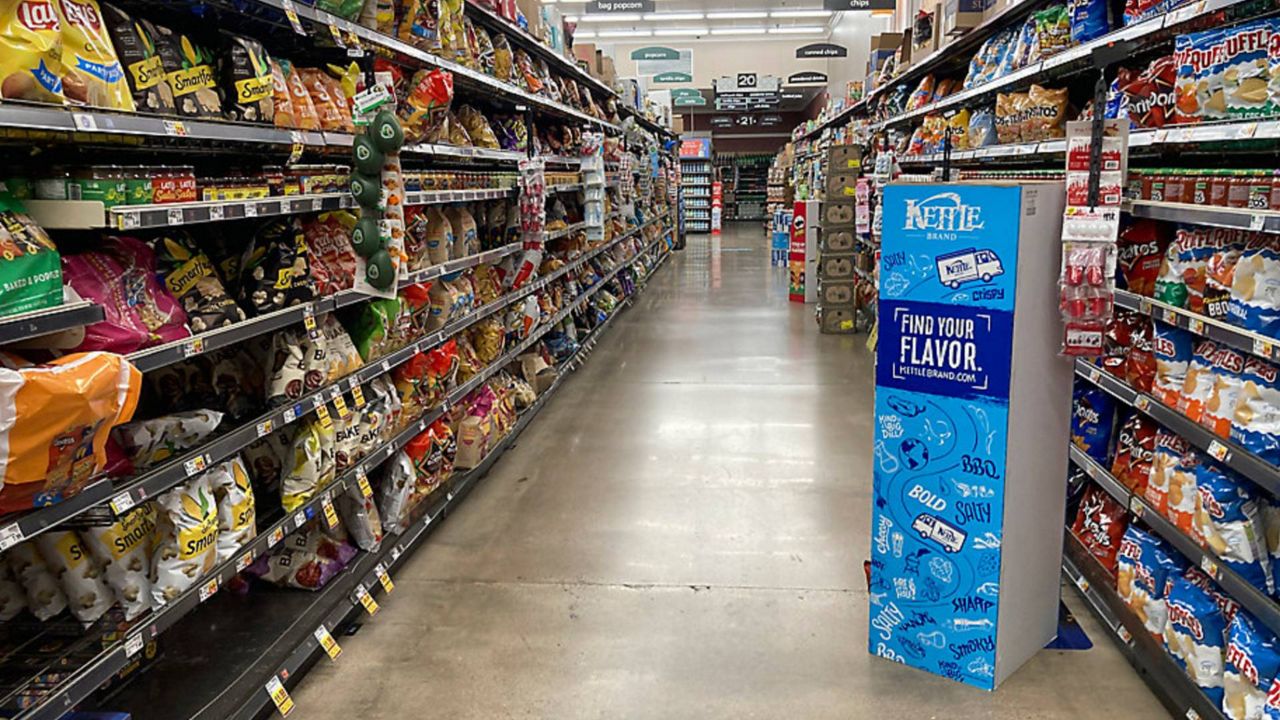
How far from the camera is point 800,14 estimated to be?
63.5ft

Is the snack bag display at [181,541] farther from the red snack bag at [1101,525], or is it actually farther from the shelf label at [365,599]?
the red snack bag at [1101,525]

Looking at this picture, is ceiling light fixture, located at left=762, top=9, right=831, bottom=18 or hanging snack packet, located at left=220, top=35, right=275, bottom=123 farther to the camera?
ceiling light fixture, located at left=762, top=9, right=831, bottom=18

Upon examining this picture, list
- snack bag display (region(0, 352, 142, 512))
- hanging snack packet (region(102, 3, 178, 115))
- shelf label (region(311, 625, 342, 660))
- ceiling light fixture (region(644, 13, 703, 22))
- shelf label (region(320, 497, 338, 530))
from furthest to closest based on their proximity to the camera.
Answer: ceiling light fixture (region(644, 13, 703, 22))
shelf label (region(320, 497, 338, 530))
shelf label (region(311, 625, 342, 660))
hanging snack packet (region(102, 3, 178, 115))
snack bag display (region(0, 352, 142, 512))

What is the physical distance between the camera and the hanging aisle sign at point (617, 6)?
A: 13258mm

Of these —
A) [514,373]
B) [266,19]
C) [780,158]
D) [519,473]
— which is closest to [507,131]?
[514,373]

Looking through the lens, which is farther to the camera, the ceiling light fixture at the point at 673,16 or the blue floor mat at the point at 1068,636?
the ceiling light fixture at the point at 673,16

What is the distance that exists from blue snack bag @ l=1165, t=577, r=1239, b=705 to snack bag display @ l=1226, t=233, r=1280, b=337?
765 millimetres

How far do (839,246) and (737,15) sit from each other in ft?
39.9

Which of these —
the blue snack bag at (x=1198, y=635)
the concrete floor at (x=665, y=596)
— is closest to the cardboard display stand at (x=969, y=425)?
the concrete floor at (x=665, y=596)

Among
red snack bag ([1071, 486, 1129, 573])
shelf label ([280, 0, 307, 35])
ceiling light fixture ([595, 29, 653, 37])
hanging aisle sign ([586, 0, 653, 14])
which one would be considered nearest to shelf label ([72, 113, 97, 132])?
shelf label ([280, 0, 307, 35])

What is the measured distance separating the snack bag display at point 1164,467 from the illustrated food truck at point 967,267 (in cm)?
88

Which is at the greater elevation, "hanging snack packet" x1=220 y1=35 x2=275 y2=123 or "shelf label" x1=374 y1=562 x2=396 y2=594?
"hanging snack packet" x1=220 y1=35 x2=275 y2=123

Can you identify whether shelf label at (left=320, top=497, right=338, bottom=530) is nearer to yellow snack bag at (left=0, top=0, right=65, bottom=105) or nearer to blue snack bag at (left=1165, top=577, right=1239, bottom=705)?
yellow snack bag at (left=0, top=0, right=65, bottom=105)

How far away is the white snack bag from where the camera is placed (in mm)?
2418
